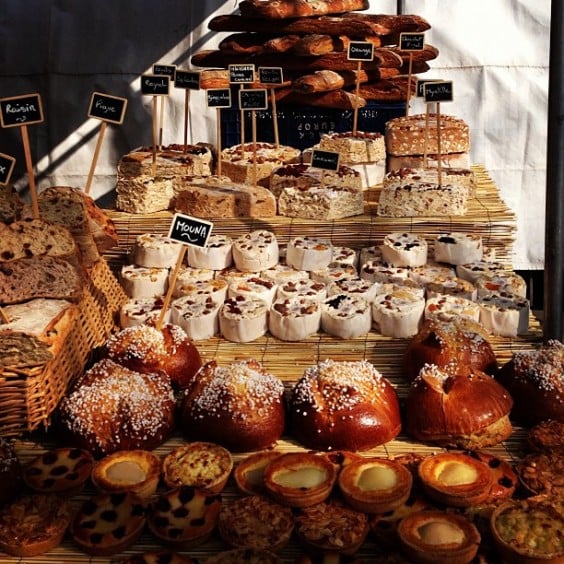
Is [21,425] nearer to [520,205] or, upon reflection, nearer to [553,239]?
[553,239]

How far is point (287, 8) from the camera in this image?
486cm

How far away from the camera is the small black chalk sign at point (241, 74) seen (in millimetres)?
4422

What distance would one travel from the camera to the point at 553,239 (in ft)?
9.50

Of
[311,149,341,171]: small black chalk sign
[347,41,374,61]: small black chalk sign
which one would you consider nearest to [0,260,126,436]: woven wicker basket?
[311,149,341,171]: small black chalk sign

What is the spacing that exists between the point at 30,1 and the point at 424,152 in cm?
344

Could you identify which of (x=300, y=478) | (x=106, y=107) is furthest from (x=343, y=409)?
(x=106, y=107)

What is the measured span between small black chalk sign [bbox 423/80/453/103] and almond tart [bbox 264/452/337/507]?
8.23 feet

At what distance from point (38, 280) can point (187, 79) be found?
231 centimetres

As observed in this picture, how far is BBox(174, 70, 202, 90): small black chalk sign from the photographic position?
184 inches

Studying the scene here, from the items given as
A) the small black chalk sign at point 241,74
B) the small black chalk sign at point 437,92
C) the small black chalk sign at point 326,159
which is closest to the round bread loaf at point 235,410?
the small black chalk sign at point 326,159

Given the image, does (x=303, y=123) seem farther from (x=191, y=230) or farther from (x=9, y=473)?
(x=9, y=473)

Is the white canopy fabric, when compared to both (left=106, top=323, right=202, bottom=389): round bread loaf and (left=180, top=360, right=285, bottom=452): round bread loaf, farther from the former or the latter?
(left=180, top=360, right=285, bottom=452): round bread loaf

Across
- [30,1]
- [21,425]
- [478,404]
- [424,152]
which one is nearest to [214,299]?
[21,425]

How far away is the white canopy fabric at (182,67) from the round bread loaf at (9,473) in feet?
13.3
